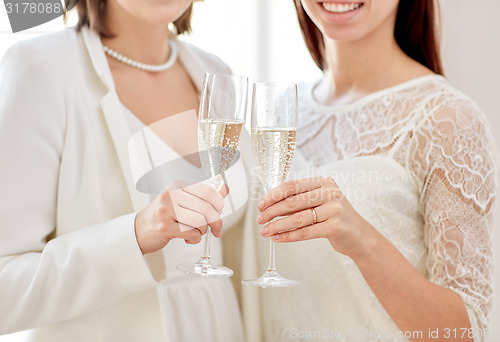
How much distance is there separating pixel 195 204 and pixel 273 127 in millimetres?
208

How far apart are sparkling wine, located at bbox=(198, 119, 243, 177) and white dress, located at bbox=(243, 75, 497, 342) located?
444 millimetres

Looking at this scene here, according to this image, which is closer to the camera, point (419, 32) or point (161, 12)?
point (161, 12)

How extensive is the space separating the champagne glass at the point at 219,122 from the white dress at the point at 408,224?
42 cm

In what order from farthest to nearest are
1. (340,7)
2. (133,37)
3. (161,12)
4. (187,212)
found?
(340,7), (133,37), (161,12), (187,212)

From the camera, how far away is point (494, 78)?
2898 mm

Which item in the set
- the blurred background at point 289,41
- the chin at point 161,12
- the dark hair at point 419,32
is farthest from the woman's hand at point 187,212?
the blurred background at point 289,41

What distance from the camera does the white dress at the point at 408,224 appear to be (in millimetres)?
1521

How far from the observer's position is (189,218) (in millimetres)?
1118

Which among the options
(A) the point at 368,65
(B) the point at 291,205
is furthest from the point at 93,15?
(A) the point at 368,65

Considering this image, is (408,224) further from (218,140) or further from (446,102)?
(218,140)

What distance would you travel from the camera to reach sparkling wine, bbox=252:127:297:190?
44.6 inches

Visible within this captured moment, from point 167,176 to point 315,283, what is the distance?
0.49 meters

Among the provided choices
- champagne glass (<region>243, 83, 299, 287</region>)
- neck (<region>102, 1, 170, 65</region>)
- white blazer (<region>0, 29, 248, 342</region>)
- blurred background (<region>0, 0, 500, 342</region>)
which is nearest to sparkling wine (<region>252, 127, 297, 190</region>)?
champagne glass (<region>243, 83, 299, 287</region>)

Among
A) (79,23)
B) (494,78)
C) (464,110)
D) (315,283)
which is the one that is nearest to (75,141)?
(79,23)
